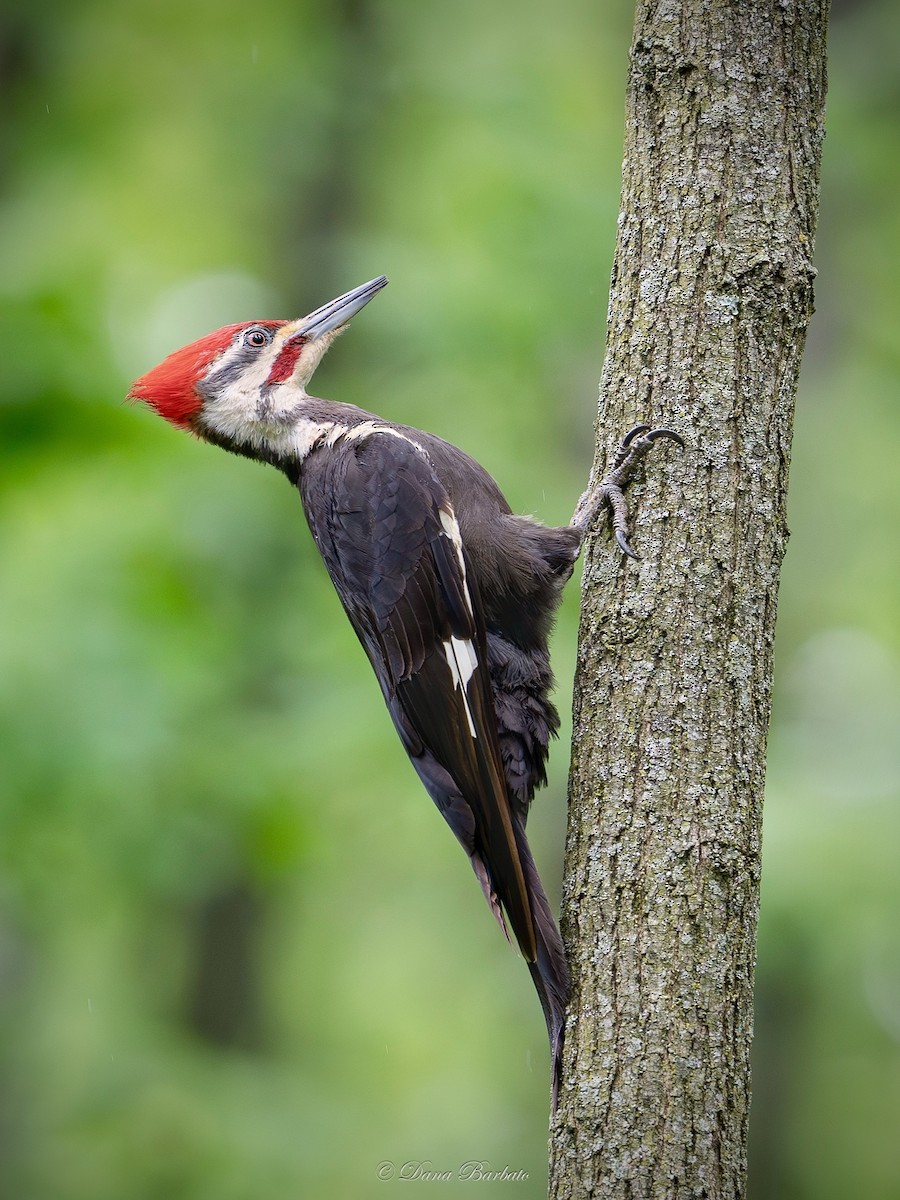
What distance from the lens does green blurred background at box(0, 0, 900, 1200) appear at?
4305 millimetres

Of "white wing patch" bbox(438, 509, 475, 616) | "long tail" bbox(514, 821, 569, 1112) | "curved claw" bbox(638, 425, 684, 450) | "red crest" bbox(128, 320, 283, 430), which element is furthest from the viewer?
"red crest" bbox(128, 320, 283, 430)

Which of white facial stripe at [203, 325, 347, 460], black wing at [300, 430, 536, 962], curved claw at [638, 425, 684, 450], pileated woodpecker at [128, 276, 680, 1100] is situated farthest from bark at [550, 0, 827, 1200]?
white facial stripe at [203, 325, 347, 460]

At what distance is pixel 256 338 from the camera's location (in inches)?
142

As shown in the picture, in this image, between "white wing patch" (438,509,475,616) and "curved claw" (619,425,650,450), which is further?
"white wing patch" (438,509,475,616)

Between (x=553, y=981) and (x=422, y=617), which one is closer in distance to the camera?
(x=553, y=981)

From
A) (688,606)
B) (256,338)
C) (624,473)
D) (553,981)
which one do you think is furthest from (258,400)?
(553,981)

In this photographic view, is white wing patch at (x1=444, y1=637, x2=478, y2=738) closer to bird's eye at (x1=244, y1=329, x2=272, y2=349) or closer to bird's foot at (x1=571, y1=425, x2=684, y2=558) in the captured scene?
bird's foot at (x1=571, y1=425, x2=684, y2=558)

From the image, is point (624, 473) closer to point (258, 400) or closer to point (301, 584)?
point (258, 400)

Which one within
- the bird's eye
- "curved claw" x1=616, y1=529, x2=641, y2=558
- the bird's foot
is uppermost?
the bird's eye

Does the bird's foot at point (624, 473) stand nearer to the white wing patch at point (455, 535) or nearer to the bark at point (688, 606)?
the bark at point (688, 606)

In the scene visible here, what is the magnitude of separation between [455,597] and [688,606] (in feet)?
2.59

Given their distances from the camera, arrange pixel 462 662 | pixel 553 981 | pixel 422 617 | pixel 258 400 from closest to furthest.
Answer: pixel 553 981, pixel 462 662, pixel 422 617, pixel 258 400

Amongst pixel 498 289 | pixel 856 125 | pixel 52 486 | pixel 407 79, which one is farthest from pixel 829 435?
pixel 52 486

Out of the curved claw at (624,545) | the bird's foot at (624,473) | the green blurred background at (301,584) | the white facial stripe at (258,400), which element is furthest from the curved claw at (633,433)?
the green blurred background at (301,584)
